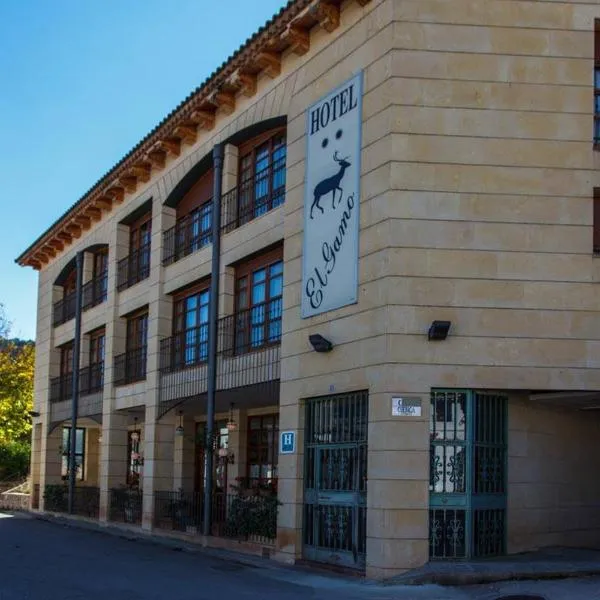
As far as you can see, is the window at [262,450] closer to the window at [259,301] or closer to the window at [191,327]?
the window at [191,327]

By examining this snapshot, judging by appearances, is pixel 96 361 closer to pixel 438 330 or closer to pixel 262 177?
pixel 262 177

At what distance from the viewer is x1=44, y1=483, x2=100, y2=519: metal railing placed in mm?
30203

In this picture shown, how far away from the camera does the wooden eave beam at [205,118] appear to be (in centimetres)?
2308

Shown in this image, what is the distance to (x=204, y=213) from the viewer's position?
24312 millimetres

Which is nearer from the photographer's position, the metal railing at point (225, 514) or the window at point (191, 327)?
the metal railing at point (225, 514)

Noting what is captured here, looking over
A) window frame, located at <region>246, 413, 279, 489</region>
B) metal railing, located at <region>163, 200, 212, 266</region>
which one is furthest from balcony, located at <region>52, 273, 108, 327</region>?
window frame, located at <region>246, 413, 279, 489</region>

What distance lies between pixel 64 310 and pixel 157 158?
11.2 meters

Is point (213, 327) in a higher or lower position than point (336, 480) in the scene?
higher

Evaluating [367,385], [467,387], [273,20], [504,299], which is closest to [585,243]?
[504,299]

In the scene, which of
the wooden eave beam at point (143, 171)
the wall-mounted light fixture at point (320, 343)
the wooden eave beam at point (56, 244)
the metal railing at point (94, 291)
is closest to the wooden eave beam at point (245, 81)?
the wooden eave beam at point (143, 171)

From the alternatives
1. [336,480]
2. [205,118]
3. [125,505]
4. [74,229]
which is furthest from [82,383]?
[336,480]

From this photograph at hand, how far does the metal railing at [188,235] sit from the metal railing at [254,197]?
1291 millimetres

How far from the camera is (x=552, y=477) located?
16.8 meters

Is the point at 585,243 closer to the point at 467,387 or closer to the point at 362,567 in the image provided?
the point at 467,387
